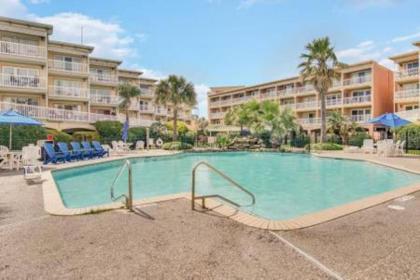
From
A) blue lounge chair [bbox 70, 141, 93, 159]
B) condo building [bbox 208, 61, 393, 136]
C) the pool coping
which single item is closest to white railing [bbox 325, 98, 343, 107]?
condo building [bbox 208, 61, 393, 136]

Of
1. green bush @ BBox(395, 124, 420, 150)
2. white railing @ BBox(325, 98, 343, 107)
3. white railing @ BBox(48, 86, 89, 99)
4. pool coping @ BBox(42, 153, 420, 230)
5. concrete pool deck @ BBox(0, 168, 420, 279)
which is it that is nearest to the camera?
concrete pool deck @ BBox(0, 168, 420, 279)

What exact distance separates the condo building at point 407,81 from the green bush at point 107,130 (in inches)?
1215

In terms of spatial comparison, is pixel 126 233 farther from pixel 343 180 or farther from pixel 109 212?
pixel 343 180

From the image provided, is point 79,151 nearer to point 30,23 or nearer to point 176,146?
point 176,146

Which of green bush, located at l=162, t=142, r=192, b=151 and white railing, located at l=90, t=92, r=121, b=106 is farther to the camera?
white railing, located at l=90, t=92, r=121, b=106

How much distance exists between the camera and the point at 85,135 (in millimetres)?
27641

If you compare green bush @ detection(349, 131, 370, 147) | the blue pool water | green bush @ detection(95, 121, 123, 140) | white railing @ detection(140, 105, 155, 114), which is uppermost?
white railing @ detection(140, 105, 155, 114)

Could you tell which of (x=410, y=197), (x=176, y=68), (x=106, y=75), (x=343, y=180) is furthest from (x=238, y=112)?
(x=410, y=197)

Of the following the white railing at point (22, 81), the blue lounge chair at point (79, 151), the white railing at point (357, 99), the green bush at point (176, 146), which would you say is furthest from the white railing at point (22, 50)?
the white railing at point (357, 99)

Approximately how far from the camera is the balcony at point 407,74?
110ft

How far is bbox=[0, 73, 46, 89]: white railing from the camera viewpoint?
1027 inches

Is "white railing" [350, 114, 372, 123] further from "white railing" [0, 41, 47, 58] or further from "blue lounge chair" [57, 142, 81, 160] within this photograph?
"white railing" [0, 41, 47, 58]

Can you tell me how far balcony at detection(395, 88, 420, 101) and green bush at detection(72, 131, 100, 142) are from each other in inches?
1345

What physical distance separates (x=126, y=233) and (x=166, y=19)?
15.4 m
